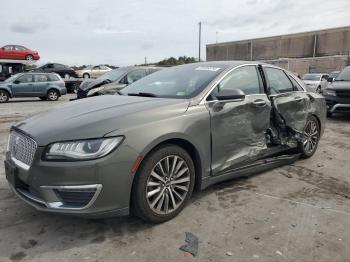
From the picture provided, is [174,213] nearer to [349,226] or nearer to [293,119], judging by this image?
[349,226]

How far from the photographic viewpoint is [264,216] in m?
3.62

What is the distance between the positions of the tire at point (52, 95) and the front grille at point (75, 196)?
16393 mm

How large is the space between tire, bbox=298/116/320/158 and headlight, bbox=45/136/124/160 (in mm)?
3434

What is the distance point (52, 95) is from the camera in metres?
18.3

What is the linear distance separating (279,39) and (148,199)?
79059 millimetres

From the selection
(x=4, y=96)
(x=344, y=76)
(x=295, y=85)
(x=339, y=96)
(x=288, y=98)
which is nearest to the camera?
(x=288, y=98)

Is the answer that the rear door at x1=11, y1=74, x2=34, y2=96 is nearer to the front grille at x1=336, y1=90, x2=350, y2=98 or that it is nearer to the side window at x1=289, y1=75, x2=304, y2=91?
the front grille at x1=336, y1=90, x2=350, y2=98

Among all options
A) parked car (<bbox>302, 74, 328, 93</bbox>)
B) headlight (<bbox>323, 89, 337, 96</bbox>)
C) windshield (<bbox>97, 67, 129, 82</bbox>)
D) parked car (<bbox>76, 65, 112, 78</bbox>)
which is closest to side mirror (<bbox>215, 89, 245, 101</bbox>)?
headlight (<bbox>323, 89, 337, 96</bbox>)

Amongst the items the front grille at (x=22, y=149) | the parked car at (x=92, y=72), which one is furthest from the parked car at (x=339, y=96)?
the parked car at (x=92, y=72)

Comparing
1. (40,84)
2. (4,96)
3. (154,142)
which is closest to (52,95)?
(40,84)

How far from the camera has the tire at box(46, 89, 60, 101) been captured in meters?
18.2

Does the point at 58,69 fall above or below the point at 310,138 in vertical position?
above

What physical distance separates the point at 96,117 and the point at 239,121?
173cm

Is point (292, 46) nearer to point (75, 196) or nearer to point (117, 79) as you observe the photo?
point (117, 79)
